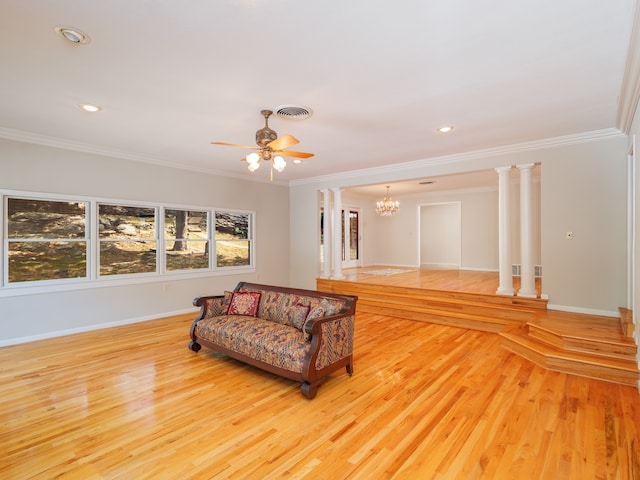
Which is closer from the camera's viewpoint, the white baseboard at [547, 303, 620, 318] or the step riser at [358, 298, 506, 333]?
the white baseboard at [547, 303, 620, 318]

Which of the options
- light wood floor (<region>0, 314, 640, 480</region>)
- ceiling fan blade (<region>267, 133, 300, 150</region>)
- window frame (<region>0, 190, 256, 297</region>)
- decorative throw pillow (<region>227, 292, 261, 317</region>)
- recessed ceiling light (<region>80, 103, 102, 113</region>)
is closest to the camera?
light wood floor (<region>0, 314, 640, 480</region>)

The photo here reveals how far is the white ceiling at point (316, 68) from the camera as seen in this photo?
6.61 ft

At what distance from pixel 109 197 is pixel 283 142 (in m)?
3.69

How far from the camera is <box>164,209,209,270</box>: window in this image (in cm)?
588

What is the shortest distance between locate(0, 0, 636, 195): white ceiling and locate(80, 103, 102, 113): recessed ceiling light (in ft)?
0.27

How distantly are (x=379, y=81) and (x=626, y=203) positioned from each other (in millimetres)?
3887

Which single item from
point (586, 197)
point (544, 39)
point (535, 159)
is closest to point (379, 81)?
point (544, 39)

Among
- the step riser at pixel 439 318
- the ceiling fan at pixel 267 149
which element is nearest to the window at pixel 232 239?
the step riser at pixel 439 318

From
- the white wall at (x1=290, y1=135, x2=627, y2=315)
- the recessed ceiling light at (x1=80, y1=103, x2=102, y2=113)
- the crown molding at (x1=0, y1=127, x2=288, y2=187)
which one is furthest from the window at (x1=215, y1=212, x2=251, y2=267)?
the white wall at (x1=290, y1=135, x2=627, y2=315)

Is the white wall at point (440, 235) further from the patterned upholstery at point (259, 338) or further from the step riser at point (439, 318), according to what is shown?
the patterned upholstery at point (259, 338)

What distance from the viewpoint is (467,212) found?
9.23 m

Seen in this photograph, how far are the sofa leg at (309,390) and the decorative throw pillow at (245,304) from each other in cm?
141

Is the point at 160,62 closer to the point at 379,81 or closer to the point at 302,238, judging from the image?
the point at 379,81

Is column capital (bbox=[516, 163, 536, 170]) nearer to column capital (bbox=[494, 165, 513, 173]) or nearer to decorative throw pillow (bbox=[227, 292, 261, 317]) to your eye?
column capital (bbox=[494, 165, 513, 173])
